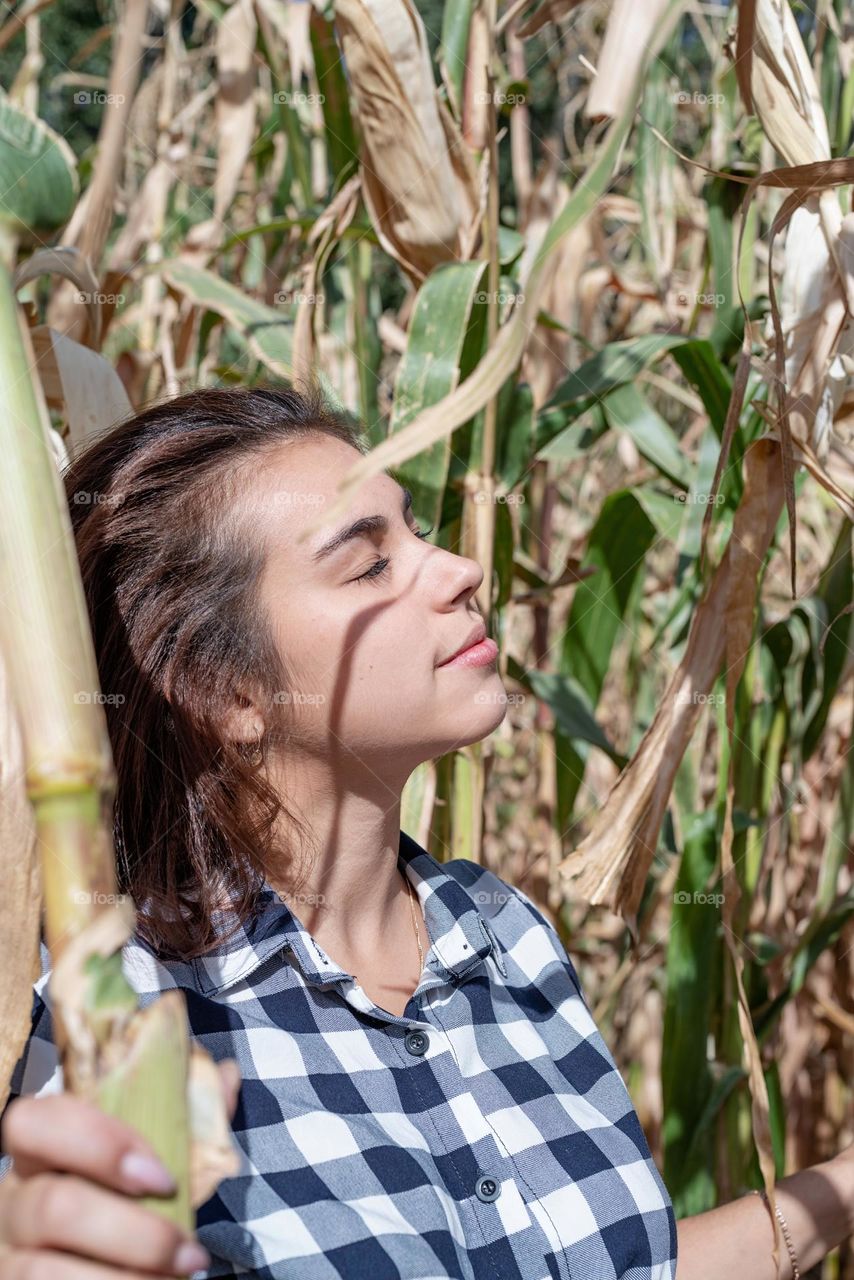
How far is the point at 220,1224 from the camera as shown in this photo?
50cm

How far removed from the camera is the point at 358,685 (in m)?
0.64

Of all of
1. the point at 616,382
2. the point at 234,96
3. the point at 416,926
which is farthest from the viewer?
the point at 234,96

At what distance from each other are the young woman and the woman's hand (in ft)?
0.80

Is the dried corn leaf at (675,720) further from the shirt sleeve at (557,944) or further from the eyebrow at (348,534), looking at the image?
the eyebrow at (348,534)

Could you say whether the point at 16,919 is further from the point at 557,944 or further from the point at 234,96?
the point at 234,96

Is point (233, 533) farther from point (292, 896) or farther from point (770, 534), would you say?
point (770, 534)

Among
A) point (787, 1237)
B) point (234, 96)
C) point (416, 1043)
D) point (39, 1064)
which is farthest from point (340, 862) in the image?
point (234, 96)

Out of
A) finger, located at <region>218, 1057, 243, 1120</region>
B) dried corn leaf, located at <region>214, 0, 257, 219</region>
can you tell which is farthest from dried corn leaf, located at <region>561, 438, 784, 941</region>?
dried corn leaf, located at <region>214, 0, 257, 219</region>

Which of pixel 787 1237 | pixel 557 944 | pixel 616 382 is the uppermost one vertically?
pixel 616 382

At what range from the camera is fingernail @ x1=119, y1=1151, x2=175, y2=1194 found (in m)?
0.27

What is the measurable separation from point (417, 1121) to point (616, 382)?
603mm

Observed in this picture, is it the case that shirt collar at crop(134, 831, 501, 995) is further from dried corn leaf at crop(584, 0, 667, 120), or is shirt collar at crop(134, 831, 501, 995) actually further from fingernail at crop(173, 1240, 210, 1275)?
dried corn leaf at crop(584, 0, 667, 120)

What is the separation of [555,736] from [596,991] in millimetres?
702

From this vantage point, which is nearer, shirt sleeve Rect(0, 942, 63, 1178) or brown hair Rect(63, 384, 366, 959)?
shirt sleeve Rect(0, 942, 63, 1178)
